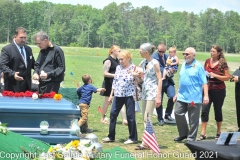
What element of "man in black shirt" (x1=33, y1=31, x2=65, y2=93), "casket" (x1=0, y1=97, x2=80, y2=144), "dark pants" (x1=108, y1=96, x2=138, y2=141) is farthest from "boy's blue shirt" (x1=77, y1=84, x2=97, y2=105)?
"casket" (x1=0, y1=97, x2=80, y2=144)

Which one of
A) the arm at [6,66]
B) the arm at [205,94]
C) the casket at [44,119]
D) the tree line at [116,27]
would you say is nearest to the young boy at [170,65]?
the arm at [205,94]

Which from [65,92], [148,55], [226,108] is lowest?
[226,108]

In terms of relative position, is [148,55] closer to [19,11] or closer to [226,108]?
[226,108]

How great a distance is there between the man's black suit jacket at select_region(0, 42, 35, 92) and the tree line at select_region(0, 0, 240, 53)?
325ft

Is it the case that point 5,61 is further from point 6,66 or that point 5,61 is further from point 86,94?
point 86,94

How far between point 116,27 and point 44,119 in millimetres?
120248

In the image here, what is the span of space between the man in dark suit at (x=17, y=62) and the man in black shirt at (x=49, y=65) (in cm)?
23

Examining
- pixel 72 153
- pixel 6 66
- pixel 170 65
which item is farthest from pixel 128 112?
pixel 72 153

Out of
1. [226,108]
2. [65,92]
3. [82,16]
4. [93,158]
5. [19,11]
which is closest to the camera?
[93,158]

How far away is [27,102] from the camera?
6215 mm

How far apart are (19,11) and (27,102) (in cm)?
10710

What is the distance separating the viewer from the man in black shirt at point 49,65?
7875 mm

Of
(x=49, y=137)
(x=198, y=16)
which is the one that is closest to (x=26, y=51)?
(x=49, y=137)

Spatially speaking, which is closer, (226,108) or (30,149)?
(30,149)
